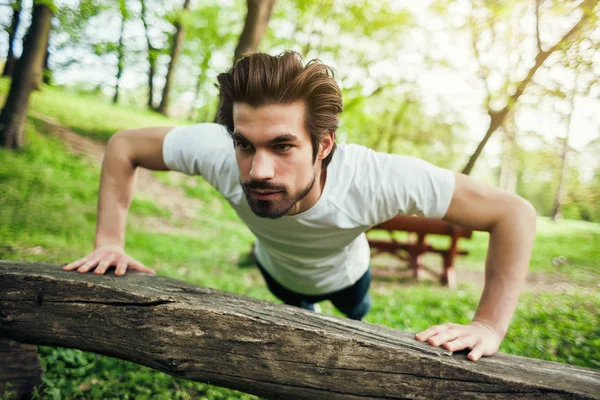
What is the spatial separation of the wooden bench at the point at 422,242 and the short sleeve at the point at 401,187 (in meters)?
5.03

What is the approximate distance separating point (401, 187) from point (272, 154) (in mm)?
709

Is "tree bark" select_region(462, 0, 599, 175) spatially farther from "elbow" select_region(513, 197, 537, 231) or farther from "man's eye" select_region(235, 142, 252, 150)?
"man's eye" select_region(235, 142, 252, 150)

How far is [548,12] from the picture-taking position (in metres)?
4.18

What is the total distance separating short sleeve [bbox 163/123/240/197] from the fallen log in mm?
699

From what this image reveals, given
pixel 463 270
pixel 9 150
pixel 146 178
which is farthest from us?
pixel 146 178

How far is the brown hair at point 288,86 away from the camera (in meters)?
1.90

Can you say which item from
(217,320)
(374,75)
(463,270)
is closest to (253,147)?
(217,320)

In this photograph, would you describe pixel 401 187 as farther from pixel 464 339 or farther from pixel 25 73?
pixel 25 73

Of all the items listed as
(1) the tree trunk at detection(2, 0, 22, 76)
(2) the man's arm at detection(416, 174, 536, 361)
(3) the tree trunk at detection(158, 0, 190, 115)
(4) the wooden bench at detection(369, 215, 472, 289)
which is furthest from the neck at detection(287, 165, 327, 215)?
(3) the tree trunk at detection(158, 0, 190, 115)

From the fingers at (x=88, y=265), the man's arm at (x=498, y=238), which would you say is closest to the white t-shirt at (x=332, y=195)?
the man's arm at (x=498, y=238)

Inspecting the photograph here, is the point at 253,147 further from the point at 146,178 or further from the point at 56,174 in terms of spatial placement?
the point at 146,178

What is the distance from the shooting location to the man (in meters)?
1.84

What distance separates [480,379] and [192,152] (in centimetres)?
187

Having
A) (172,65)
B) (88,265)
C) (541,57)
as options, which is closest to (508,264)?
(88,265)
